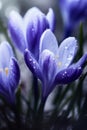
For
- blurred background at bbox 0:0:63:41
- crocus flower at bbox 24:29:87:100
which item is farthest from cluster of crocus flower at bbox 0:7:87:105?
blurred background at bbox 0:0:63:41

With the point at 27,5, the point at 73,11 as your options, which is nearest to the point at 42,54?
the point at 73,11

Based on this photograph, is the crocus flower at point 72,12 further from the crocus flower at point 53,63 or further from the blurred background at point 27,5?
the blurred background at point 27,5

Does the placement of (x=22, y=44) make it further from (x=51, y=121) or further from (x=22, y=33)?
(x=51, y=121)

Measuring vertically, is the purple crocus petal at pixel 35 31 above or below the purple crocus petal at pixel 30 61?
above

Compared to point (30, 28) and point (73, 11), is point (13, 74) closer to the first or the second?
point (30, 28)

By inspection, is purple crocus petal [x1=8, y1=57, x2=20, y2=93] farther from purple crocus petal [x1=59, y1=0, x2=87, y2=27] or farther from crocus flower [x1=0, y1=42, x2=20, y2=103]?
purple crocus petal [x1=59, y1=0, x2=87, y2=27]

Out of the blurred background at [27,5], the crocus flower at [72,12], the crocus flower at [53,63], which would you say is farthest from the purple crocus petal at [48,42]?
the blurred background at [27,5]
